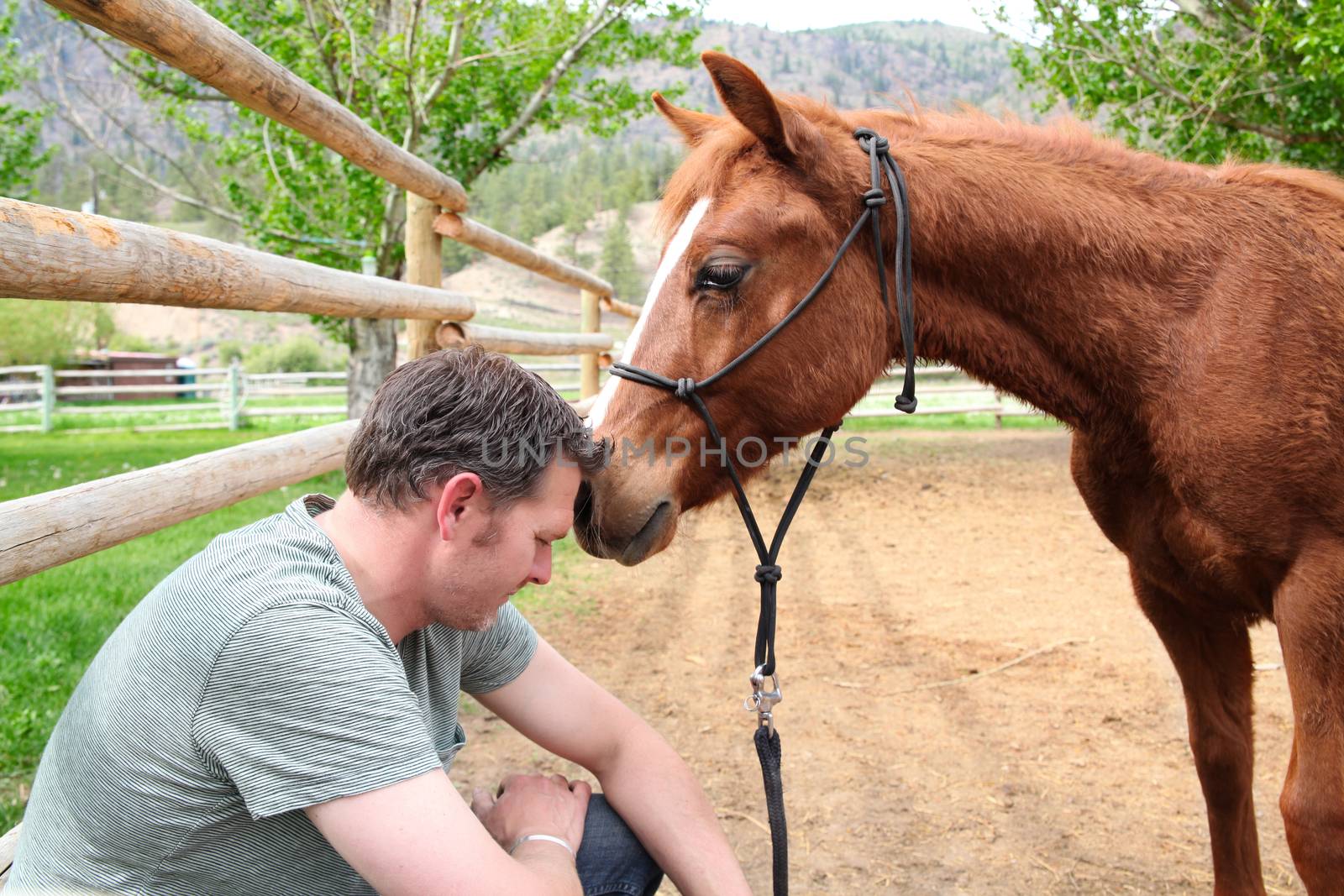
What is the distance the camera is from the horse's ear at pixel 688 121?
7.55 ft

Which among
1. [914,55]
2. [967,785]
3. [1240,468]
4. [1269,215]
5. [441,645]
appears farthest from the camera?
[914,55]

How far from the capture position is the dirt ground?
272 cm

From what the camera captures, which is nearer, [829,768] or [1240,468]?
[1240,468]

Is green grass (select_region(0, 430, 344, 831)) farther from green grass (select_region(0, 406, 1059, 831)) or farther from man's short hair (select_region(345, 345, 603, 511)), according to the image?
man's short hair (select_region(345, 345, 603, 511))

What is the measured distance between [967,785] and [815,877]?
0.80m

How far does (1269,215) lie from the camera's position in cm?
195

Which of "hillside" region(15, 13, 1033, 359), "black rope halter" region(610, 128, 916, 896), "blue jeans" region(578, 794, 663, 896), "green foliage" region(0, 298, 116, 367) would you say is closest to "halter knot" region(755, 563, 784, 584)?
"black rope halter" region(610, 128, 916, 896)

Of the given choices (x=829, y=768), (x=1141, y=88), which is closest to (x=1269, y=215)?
(x=829, y=768)

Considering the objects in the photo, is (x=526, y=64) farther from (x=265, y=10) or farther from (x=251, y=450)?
(x=251, y=450)

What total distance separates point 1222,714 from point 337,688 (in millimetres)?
2219

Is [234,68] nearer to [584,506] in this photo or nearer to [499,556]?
[584,506]

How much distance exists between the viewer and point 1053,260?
1987mm

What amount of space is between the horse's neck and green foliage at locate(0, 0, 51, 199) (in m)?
12.8

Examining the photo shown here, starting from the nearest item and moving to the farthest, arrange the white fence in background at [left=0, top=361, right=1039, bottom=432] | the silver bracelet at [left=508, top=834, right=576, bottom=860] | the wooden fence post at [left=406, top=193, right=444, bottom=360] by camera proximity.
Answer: the silver bracelet at [left=508, top=834, right=576, bottom=860]
the wooden fence post at [left=406, top=193, right=444, bottom=360]
the white fence in background at [left=0, top=361, right=1039, bottom=432]
